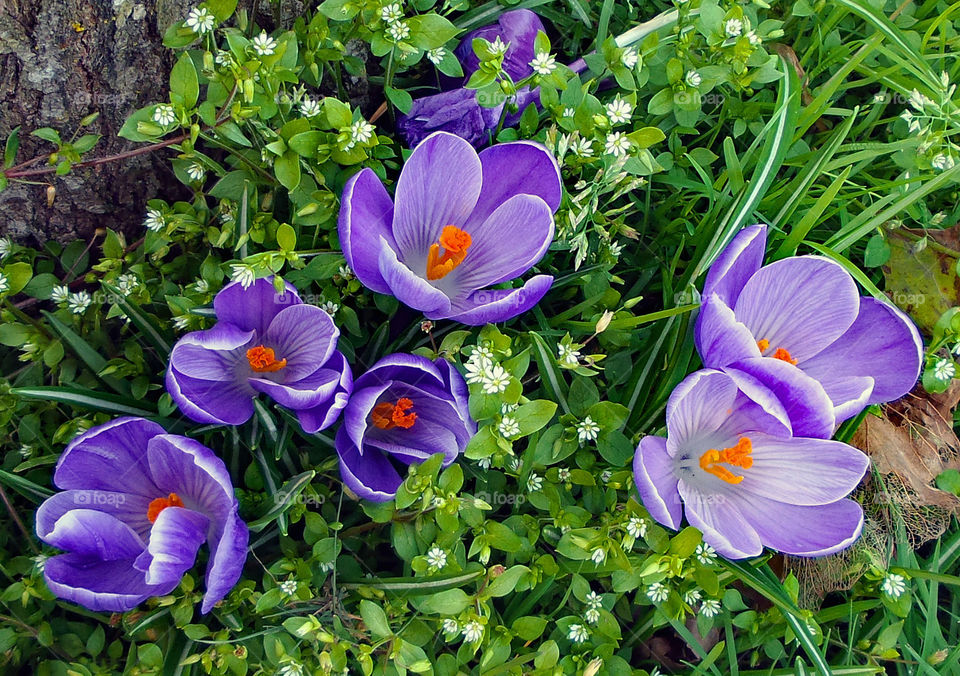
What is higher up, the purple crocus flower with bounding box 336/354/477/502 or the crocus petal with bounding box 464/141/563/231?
the crocus petal with bounding box 464/141/563/231

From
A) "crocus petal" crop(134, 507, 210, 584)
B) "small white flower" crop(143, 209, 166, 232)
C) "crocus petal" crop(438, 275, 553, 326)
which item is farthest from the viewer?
"small white flower" crop(143, 209, 166, 232)

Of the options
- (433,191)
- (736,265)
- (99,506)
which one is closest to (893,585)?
(736,265)

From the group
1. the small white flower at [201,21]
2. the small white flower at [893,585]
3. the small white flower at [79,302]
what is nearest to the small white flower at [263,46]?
the small white flower at [201,21]

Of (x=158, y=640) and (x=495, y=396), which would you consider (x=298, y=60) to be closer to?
(x=495, y=396)

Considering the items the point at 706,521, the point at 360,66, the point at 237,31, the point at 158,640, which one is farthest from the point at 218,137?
the point at 706,521

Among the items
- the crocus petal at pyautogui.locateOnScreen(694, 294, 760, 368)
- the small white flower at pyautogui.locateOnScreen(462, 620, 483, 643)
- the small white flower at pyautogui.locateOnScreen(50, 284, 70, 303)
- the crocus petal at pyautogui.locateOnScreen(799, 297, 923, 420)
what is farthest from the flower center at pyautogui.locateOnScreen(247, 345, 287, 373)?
the crocus petal at pyautogui.locateOnScreen(799, 297, 923, 420)

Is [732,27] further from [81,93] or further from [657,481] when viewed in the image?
[81,93]

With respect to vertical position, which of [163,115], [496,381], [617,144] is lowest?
[496,381]

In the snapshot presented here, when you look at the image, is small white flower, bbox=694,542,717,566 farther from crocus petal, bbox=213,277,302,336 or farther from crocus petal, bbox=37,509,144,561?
crocus petal, bbox=37,509,144,561
